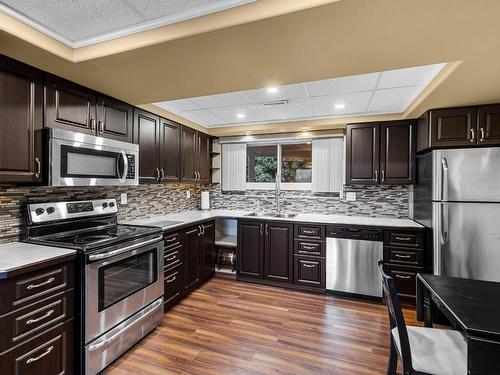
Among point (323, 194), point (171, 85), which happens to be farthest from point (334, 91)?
point (323, 194)

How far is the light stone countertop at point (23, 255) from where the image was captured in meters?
1.44

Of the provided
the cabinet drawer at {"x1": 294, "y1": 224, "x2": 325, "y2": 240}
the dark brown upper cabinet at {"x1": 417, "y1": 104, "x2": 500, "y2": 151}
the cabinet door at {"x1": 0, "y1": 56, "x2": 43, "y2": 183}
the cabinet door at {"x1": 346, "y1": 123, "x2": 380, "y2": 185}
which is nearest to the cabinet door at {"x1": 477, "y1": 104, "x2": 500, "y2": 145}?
the dark brown upper cabinet at {"x1": 417, "y1": 104, "x2": 500, "y2": 151}

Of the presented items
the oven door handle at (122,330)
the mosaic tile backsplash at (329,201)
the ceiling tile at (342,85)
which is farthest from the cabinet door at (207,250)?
the ceiling tile at (342,85)

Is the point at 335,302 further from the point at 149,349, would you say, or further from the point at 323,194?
the point at 149,349

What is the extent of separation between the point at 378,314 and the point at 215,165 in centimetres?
313

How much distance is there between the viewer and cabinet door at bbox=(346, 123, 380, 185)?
11.1ft

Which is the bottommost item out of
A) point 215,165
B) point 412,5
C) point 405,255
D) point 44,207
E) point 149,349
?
point 149,349

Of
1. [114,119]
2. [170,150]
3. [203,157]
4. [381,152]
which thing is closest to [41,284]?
[114,119]

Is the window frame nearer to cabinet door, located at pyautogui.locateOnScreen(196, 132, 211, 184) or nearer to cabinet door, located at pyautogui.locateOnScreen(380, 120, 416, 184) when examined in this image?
cabinet door, located at pyautogui.locateOnScreen(196, 132, 211, 184)

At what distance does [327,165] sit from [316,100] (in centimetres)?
132

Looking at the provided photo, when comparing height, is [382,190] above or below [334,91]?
below

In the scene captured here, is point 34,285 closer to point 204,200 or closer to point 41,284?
point 41,284

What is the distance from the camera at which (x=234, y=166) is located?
14.5 feet

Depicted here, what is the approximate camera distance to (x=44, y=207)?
2.12 metres
